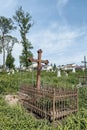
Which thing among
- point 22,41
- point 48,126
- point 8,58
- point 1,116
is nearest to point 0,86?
point 1,116

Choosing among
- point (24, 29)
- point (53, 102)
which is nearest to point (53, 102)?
point (53, 102)

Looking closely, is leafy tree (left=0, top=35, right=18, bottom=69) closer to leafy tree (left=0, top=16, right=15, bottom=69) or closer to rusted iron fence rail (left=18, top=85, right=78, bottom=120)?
leafy tree (left=0, top=16, right=15, bottom=69)

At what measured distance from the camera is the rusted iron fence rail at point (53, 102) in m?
6.98

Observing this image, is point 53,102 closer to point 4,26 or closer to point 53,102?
point 53,102

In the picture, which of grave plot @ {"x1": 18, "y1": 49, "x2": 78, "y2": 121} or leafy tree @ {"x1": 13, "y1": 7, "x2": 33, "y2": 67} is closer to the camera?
grave plot @ {"x1": 18, "y1": 49, "x2": 78, "y2": 121}

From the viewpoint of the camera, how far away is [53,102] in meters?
6.79

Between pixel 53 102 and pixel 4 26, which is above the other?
pixel 4 26

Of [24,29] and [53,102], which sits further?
[24,29]

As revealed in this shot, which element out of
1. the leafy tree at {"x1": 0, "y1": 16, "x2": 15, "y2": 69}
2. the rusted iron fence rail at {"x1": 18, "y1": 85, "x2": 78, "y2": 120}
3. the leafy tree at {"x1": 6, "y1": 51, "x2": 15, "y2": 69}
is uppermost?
the leafy tree at {"x1": 0, "y1": 16, "x2": 15, "y2": 69}

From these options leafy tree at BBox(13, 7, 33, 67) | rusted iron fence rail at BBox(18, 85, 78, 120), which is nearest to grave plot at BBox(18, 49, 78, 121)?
rusted iron fence rail at BBox(18, 85, 78, 120)

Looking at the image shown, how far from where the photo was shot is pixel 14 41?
42.5 metres

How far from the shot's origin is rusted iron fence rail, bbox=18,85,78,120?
22.9 feet

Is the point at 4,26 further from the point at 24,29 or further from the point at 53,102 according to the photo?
the point at 53,102

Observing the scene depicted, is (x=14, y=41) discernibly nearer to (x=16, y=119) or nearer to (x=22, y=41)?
(x=22, y=41)
